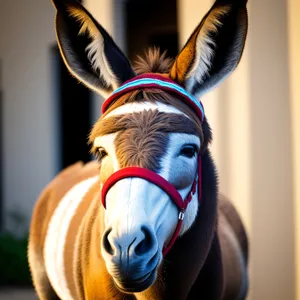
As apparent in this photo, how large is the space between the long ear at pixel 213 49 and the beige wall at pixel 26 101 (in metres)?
5.34

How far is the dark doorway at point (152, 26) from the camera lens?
7.82 m

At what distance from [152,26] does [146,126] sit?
6.02 m

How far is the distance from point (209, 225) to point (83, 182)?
40.6 inches

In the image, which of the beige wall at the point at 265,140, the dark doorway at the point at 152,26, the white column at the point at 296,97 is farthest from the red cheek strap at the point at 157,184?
the dark doorway at the point at 152,26

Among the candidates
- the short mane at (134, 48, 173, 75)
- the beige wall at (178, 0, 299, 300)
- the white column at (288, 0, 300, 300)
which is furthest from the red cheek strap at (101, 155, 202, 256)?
the beige wall at (178, 0, 299, 300)

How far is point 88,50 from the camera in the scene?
2.39 meters

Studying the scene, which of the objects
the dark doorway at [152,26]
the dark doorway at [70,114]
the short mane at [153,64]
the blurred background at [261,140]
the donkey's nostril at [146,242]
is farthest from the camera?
the dark doorway at [152,26]

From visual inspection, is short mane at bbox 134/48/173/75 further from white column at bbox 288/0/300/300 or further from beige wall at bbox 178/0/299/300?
beige wall at bbox 178/0/299/300

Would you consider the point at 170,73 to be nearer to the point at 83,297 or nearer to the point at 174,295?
the point at 174,295

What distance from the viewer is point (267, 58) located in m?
4.70

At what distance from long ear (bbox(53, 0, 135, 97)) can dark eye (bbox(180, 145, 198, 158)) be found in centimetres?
43

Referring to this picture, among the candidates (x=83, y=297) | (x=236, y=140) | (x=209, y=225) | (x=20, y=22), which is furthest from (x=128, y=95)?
(x=20, y=22)

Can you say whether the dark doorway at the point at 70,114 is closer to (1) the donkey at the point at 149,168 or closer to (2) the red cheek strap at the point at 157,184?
(1) the donkey at the point at 149,168

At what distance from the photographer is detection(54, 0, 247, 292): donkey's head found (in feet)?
6.03
